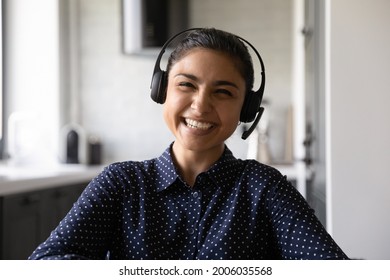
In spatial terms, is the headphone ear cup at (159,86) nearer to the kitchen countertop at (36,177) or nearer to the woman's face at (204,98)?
the woman's face at (204,98)

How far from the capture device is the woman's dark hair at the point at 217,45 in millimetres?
817

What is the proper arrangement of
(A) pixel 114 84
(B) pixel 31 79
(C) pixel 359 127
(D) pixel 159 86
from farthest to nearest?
(A) pixel 114 84, (B) pixel 31 79, (C) pixel 359 127, (D) pixel 159 86

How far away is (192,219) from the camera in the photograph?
811 mm

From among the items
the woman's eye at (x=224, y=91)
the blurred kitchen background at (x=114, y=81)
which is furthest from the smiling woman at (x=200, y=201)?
the blurred kitchen background at (x=114, y=81)

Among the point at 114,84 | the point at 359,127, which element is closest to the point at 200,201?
the point at 359,127

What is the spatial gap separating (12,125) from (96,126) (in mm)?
540

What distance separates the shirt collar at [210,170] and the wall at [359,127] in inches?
24.9

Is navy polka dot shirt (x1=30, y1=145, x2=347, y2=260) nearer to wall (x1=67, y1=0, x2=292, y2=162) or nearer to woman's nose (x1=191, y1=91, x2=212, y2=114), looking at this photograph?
woman's nose (x1=191, y1=91, x2=212, y2=114)

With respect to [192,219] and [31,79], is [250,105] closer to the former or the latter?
[192,219]

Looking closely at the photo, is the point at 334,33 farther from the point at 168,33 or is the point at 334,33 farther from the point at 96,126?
the point at 96,126

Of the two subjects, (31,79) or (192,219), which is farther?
(31,79)

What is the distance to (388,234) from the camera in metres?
1.37

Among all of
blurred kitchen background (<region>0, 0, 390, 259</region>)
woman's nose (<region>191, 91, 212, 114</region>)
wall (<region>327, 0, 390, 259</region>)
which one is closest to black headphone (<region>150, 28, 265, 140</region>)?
woman's nose (<region>191, 91, 212, 114</region>)

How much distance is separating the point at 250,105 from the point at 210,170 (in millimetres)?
129
